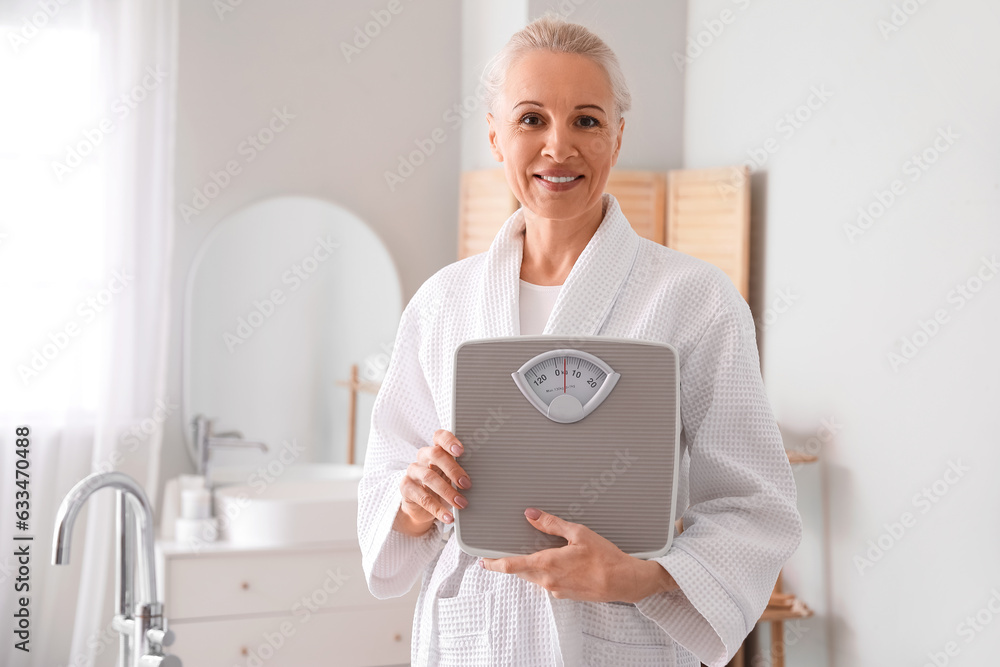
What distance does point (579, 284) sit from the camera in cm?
99

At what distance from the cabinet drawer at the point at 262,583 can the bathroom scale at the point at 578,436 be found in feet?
5.03

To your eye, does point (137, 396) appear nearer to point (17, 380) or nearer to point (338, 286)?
point (17, 380)

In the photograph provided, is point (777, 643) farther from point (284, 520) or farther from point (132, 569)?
point (132, 569)

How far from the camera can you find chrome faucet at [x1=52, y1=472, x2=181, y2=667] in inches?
43.3

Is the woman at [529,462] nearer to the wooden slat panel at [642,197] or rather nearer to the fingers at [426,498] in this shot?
the fingers at [426,498]

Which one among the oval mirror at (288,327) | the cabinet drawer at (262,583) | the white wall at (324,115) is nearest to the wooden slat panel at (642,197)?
the white wall at (324,115)

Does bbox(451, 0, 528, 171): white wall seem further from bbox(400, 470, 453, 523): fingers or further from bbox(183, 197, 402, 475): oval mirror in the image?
bbox(400, 470, 453, 523): fingers

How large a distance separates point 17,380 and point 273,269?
2.39 feet

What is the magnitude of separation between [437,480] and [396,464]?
225mm

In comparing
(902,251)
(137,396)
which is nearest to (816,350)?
(902,251)

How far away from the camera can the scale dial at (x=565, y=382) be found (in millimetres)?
834

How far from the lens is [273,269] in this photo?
2660 millimetres

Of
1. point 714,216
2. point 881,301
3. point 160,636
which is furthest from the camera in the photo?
point 714,216

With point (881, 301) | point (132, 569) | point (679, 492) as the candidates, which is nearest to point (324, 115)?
point (881, 301)
